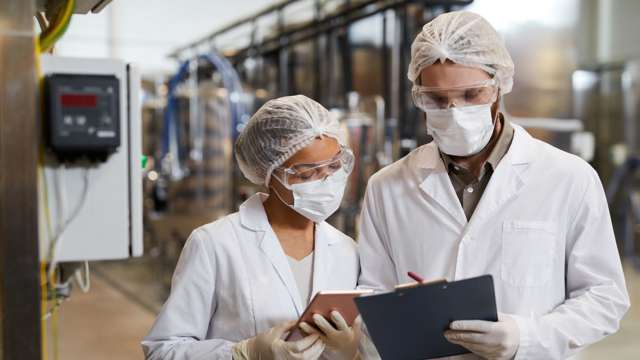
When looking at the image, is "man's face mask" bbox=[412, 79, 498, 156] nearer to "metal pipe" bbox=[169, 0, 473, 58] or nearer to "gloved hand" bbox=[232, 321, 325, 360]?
"gloved hand" bbox=[232, 321, 325, 360]

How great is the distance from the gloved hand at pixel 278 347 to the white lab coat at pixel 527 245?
0.90 ft

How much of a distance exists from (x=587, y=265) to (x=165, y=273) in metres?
5.16

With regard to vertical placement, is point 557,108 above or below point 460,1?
below

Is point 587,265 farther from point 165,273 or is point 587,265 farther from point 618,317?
point 165,273

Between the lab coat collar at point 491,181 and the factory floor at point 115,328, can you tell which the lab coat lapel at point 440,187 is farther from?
the factory floor at point 115,328

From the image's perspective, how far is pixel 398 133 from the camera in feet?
14.1

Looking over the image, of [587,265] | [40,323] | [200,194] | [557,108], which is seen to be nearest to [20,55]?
[40,323]

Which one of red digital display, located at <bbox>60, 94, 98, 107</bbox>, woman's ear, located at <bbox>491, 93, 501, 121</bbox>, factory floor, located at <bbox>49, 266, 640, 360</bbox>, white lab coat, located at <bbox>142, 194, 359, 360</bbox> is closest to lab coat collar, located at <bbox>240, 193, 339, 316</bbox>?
white lab coat, located at <bbox>142, 194, 359, 360</bbox>

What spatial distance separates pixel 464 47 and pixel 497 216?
14.3 inches

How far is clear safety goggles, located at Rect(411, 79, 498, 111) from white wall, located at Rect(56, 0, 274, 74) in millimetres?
6290

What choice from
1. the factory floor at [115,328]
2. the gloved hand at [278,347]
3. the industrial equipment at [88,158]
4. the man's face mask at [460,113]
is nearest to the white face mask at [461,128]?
the man's face mask at [460,113]

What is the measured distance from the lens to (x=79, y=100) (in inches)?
39.9

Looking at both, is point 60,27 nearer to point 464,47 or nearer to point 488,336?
point 464,47

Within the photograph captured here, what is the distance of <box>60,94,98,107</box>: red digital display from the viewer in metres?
1.00
